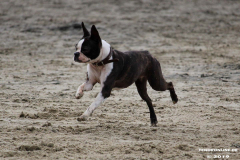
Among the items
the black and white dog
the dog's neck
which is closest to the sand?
the black and white dog

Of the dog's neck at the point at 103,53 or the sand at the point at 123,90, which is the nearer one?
the sand at the point at 123,90

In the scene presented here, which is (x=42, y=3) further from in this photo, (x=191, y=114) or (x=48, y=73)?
(x=191, y=114)

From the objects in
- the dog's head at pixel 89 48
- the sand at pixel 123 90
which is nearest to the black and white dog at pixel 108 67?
the dog's head at pixel 89 48

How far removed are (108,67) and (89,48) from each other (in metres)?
0.41

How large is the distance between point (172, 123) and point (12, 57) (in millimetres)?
7526

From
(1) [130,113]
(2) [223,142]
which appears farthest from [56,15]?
(2) [223,142]

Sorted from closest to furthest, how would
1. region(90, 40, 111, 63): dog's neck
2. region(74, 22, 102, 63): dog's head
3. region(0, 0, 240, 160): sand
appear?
region(0, 0, 240, 160): sand → region(74, 22, 102, 63): dog's head → region(90, 40, 111, 63): dog's neck

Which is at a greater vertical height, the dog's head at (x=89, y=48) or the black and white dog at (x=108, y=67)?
the dog's head at (x=89, y=48)

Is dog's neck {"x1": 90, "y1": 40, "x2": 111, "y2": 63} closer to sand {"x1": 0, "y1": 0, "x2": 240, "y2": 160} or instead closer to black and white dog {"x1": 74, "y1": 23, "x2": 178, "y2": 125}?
black and white dog {"x1": 74, "y1": 23, "x2": 178, "y2": 125}

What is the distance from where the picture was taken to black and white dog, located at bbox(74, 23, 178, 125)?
609cm

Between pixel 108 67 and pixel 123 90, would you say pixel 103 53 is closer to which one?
pixel 108 67

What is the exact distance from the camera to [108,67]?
6262mm

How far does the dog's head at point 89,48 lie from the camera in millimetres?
6027

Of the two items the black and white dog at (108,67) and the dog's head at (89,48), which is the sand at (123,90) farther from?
the dog's head at (89,48)
